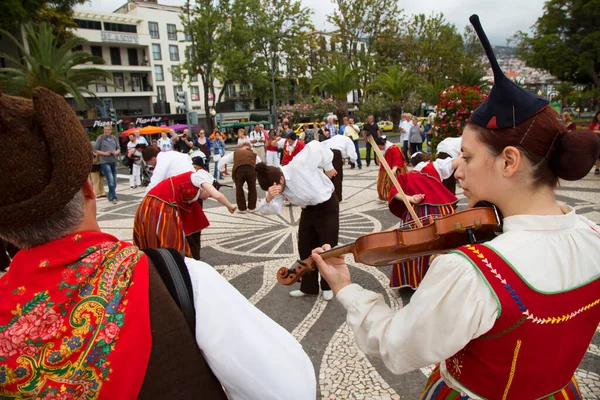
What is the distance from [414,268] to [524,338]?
10.3ft

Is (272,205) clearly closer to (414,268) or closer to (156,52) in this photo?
(414,268)

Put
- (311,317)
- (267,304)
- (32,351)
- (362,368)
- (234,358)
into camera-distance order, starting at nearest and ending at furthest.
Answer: (32,351)
(234,358)
(362,368)
(311,317)
(267,304)

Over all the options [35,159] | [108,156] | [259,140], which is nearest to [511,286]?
[35,159]

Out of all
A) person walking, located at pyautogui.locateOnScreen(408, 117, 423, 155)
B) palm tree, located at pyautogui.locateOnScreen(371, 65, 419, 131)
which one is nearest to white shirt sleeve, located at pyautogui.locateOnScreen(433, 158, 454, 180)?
A: person walking, located at pyautogui.locateOnScreen(408, 117, 423, 155)

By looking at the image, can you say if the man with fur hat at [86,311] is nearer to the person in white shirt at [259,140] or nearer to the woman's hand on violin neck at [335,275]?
the woman's hand on violin neck at [335,275]

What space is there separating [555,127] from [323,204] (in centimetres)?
330

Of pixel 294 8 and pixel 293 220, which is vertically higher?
pixel 294 8

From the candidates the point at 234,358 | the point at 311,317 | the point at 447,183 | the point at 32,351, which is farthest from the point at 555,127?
the point at 447,183

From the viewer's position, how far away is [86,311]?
95cm

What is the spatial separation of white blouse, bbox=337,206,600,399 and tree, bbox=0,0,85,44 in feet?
84.7

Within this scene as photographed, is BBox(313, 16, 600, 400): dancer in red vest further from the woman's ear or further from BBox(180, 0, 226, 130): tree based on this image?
BBox(180, 0, 226, 130): tree

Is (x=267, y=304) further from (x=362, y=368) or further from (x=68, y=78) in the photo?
(x=68, y=78)

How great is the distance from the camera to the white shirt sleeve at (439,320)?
107 centimetres

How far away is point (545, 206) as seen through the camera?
1.25 m
